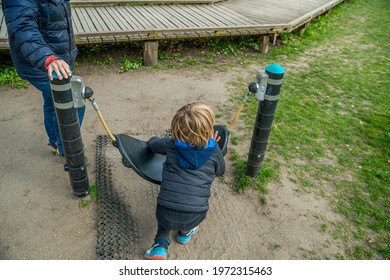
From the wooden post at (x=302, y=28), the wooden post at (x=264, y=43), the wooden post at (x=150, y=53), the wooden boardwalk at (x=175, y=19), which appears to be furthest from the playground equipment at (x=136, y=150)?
the wooden post at (x=302, y=28)

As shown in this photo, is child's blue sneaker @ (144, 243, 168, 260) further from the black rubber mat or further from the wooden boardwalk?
the wooden boardwalk

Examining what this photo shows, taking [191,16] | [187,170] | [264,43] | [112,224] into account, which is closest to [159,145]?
[187,170]

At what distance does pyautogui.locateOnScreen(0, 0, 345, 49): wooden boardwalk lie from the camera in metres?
5.32

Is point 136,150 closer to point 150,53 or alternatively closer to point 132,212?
point 132,212

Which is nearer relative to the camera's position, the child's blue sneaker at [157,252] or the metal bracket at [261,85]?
the child's blue sneaker at [157,252]

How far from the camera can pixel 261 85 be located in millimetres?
2779

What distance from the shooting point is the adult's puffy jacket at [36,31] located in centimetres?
235

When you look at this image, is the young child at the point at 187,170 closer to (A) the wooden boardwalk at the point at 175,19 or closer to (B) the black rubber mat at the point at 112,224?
(B) the black rubber mat at the point at 112,224

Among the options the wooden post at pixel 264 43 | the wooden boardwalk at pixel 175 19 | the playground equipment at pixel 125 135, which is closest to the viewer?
the playground equipment at pixel 125 135

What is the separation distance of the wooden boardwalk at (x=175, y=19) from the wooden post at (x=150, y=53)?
81 mm

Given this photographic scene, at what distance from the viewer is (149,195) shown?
3061 millimetres

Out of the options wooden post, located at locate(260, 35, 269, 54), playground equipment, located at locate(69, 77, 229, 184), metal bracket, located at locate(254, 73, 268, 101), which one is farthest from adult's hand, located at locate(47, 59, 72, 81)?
wooden post, located at locate(260, 35, 269, 54)

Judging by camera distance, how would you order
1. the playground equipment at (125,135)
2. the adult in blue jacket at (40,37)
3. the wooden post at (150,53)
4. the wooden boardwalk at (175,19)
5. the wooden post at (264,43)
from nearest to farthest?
1. the adult in blue jacket at (40,37)
2. the playground equipment at (125,135)
3. the wooden boardwalk at (175,19)
4. the wooden post at (150,53)
5. the wooden post at (264,43)
